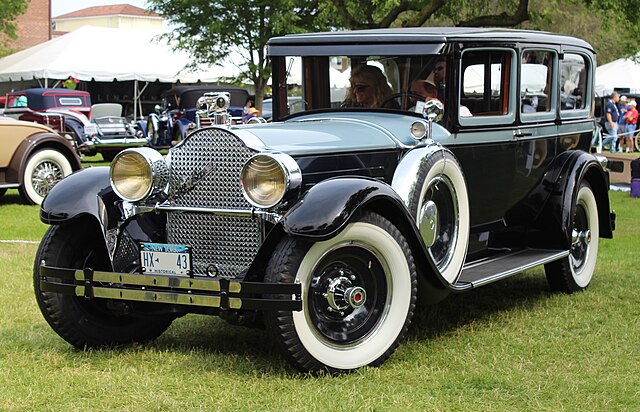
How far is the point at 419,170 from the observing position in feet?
17.2

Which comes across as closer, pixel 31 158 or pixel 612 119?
pixel 31 158

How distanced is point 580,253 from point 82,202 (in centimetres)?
397

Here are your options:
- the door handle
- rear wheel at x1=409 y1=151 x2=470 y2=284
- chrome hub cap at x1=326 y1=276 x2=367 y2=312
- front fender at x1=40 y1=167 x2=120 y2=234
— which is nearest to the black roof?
the door handle

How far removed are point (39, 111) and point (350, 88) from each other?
20.0 m

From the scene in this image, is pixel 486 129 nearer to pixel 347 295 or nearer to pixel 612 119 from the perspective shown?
pixel 347 295

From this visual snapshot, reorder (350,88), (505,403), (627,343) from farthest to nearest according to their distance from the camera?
(350,88) < (627,343) < (505,403)

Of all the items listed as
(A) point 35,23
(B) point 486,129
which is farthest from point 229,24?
(A) point 35,23

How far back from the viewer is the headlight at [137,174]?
505 centimetres

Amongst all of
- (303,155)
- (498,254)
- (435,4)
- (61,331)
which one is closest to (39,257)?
(61,331)

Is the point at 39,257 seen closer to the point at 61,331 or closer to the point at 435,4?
the point at 61,331

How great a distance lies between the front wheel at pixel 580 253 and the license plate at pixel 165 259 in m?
3.15

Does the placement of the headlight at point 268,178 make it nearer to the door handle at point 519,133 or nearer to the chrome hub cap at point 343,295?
the chrome hub cap at point 343,295

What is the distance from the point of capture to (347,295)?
186 inches

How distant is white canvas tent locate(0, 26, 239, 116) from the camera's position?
33000 mm
